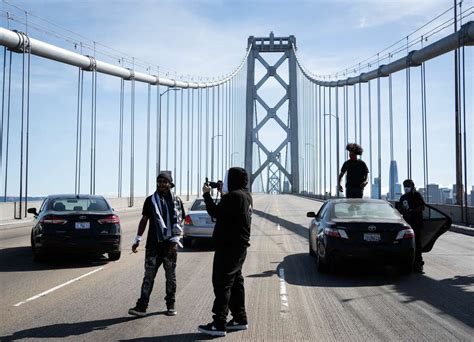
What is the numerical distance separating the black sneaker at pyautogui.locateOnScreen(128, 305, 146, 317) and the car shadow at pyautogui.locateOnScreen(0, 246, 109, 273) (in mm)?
4424

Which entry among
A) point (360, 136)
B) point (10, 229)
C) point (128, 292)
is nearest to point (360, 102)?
point (360, 136)

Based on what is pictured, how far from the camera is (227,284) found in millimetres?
5914

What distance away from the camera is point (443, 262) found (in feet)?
39.0

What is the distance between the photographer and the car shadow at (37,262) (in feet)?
34.9

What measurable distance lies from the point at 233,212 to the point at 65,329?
207cm

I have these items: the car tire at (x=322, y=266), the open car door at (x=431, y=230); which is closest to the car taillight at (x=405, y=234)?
the car tire at (x=322, y=266)

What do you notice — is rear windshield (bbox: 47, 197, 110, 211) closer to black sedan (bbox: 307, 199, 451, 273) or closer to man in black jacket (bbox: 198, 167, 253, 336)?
black sedan (bbox: 307, 199, 451, 273)

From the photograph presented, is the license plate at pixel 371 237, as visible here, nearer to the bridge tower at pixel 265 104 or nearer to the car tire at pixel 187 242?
the car tire at pixel 187 242

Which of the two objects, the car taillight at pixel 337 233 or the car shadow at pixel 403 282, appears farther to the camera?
the car taillight at pixel 337 233

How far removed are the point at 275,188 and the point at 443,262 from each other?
15703cm

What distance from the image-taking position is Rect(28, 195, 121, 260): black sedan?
10797mm

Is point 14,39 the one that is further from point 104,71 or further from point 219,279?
point 219,279

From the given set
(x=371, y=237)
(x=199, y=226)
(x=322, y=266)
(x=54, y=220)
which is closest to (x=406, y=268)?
(x=371, y=237)

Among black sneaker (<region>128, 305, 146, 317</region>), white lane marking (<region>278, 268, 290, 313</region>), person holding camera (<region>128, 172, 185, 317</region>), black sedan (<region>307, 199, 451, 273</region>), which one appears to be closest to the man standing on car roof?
black sedan (<region>307, 199, 451, 273</region>)
